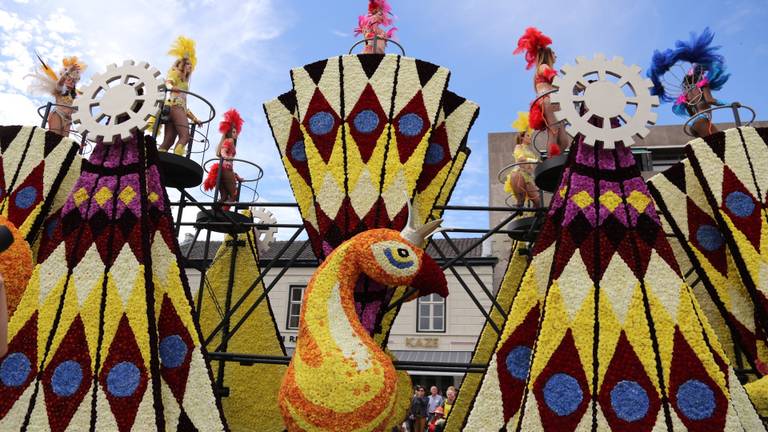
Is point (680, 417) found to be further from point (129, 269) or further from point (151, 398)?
point (129, 269)

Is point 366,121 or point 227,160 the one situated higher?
point 227,160

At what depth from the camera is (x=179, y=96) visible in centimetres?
556

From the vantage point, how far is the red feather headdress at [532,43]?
522 centimetres

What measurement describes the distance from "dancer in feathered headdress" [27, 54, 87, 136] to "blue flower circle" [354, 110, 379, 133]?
3.00 meters

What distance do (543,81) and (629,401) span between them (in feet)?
9.58

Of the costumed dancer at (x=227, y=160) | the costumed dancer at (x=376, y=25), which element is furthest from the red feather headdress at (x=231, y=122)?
the costumed dancer at (x=376, y=25)

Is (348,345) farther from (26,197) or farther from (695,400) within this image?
(26,197)

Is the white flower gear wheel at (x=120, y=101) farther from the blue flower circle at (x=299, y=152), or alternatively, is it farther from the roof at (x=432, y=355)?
the roof at (x=432, y=355)

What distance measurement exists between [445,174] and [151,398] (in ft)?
8.75

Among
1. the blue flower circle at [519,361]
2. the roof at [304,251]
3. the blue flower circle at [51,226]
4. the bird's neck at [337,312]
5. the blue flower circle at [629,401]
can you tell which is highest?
the roof at [304,251]

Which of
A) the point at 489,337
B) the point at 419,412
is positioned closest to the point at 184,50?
the point at 489,337

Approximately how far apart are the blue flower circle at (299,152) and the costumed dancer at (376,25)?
4.02ft

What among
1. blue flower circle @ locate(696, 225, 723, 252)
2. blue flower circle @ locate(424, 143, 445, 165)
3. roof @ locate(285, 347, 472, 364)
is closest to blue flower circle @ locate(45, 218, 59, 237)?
blue flower circle @ locate(424, 143, 445, 165)

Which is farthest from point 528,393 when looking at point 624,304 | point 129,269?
point 129,269
